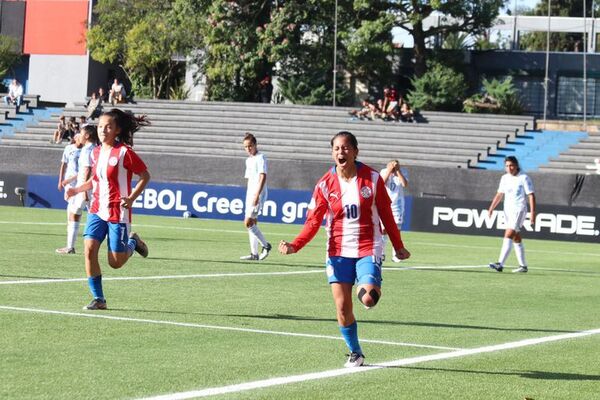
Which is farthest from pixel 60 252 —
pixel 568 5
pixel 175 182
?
pixel 568 5

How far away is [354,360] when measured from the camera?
9828 mm

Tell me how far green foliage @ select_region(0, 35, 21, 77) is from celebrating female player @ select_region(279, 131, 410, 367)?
5525 cm

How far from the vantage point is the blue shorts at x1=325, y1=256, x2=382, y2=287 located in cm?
988

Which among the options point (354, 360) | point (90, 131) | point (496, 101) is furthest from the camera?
point (496, 101)

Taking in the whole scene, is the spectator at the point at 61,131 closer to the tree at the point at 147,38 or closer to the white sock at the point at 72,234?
the tree at the point at 147,38

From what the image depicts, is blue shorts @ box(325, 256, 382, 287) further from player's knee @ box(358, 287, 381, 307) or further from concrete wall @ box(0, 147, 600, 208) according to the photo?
concrete wall @ box(0, 147, 600, 208)

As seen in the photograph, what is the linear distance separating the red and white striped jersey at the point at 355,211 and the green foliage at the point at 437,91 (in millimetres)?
40502

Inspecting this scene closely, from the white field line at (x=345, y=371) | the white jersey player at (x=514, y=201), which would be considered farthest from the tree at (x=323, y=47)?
the white field line at (x=345, y=371)

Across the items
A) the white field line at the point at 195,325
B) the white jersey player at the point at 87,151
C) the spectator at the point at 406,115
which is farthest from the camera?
the spectator at the point at 406,115

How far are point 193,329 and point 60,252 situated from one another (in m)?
9.26

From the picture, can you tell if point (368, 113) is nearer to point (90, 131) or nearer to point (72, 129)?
point (72, 129)

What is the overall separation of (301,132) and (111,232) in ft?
111

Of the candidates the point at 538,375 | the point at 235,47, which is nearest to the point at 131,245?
the point at 538,375

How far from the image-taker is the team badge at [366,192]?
10086 mm
